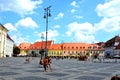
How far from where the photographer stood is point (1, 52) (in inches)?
4102

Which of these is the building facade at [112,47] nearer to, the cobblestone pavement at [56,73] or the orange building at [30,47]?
the orange building at [30,47]

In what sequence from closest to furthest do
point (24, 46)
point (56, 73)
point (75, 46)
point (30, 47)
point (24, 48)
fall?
1. point (56, 73)
2. point (75, 46)
3. point (30, 47)
4. point (24, 48)
5. point (24, 46)

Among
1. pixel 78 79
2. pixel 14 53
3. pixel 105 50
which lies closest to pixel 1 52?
pixel 14 53

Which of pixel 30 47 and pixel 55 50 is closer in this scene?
pixel 55 50

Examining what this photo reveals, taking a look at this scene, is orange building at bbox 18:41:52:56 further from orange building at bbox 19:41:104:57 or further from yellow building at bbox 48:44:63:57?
yellow building at bbox 48:44:63:57

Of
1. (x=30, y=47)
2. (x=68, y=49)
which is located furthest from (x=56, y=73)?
(x=30, y=47)

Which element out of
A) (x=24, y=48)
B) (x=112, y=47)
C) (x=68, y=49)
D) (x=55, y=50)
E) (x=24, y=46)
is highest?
(x=24, y=46)

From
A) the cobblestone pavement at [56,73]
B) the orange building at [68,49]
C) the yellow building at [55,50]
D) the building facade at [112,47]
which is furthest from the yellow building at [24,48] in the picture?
the cobblestone pavement at [56,73]

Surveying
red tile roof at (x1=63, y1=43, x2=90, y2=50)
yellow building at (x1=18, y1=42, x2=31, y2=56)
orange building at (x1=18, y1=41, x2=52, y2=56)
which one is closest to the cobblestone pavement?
red tile roof at (x1=63, y1=43, x2=90, y2=50)

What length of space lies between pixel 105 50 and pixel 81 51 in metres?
13.0

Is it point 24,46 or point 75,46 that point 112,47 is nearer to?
point 75,46

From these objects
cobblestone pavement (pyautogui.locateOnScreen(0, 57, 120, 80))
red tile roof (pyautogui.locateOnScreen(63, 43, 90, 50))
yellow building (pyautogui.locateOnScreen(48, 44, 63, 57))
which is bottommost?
cobblestone pavement (pyautogui.locateOnScreen(0, 57, 120, 80))

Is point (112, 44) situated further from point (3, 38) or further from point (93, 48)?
point (3, 38)

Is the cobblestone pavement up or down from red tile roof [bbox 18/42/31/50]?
down
